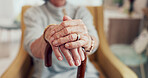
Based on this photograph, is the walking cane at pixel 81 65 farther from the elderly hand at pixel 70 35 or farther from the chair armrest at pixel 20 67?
the chair armrest at pixel 20 67

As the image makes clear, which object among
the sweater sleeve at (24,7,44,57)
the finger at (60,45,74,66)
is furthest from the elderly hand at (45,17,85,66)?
the sweater sleeve at (24,7,44,57)

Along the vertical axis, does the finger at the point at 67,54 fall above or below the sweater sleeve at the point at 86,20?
below

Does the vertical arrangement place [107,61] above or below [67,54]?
below

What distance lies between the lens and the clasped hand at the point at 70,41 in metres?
0.26

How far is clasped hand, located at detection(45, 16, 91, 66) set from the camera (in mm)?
263

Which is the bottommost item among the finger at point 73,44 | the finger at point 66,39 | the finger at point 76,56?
the finger at point 76,56

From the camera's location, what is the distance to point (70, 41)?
0.26 meters

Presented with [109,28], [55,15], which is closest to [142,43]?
[109,28]

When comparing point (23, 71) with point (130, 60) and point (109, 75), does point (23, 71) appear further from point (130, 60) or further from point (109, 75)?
point (130, 60)

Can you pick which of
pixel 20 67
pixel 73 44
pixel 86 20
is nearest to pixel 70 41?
pixel 73 44

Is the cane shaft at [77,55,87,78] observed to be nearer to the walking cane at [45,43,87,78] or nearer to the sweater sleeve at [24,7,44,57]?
the walking cane at [45,43,87,78]

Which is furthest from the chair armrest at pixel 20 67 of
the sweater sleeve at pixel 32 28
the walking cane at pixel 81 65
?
the walking cane at pixel 81 65

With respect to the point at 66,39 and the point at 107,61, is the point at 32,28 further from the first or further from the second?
the point at 107,61

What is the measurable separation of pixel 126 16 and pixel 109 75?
71 cm
